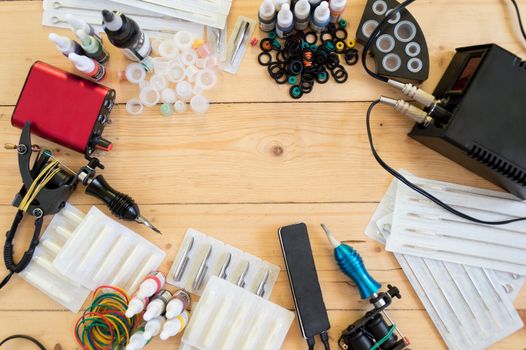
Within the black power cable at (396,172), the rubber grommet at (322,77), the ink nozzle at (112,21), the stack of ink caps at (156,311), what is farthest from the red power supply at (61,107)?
the black power cable at (396,172)

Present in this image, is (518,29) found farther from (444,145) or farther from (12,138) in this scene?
(12,138)

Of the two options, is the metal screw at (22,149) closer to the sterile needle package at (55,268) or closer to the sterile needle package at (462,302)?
the sterile needle package at (55,268)

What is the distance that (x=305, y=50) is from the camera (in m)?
0.80

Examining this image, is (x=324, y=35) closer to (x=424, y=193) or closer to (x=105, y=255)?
(x=424, y=193)

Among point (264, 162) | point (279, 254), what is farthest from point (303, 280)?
point (264, 162)

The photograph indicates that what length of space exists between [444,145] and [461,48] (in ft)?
0.70

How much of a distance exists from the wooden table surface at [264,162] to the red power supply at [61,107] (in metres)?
0.06

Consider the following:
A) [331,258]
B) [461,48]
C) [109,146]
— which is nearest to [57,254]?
[109,146]

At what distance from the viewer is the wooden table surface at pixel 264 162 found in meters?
0.78

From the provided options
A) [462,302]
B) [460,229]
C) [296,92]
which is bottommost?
[462,302]

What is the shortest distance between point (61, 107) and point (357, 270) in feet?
2.16

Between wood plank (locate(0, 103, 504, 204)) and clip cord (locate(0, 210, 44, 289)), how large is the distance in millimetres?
72

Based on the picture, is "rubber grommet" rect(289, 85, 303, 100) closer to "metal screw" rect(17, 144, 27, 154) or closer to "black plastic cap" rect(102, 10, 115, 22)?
"black plastic cap" rect(102, 10, 115, 22)

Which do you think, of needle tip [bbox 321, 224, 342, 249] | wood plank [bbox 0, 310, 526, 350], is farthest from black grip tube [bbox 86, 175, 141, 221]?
needle tip [bbox 321, 224, 342, 249]
